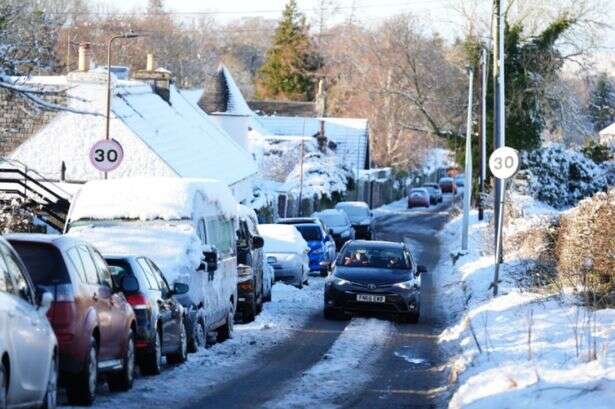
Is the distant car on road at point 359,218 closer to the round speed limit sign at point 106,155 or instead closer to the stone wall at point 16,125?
the stone wall at point 16,125

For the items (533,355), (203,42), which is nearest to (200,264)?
(533,355)

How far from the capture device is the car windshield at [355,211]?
5396cm

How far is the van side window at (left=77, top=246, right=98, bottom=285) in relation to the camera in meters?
12.7

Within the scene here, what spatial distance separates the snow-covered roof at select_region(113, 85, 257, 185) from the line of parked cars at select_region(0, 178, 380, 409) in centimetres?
Result: 1650

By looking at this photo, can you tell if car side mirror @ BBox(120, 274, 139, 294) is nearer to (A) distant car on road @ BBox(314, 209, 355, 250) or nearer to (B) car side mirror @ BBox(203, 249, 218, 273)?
(B) car side mirror @ BBox(203, 249, 218, 273)

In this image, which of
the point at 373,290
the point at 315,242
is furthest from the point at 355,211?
the point at 373,290

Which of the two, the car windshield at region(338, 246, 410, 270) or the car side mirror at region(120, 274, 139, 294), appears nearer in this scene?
the car side mirror at region(120, 274, 139, 294)

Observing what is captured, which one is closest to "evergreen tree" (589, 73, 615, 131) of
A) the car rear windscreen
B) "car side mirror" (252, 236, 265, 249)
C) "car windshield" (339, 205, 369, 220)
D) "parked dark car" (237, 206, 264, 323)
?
"car windshield" (339, 205, 369, 220)

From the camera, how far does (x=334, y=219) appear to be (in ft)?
161

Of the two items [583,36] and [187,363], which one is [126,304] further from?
[583,36]

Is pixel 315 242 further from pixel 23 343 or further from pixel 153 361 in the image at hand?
pixel 23 343

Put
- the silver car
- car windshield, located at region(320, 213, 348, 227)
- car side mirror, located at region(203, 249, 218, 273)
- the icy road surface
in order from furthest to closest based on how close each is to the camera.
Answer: car windshield, located at region(320, 213, 348, 227) < car side mirror, located at region(203, 249, 218, 273) < the icy road surface < the silver car

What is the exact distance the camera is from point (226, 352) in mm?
18656

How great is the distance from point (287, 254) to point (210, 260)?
520 inches
